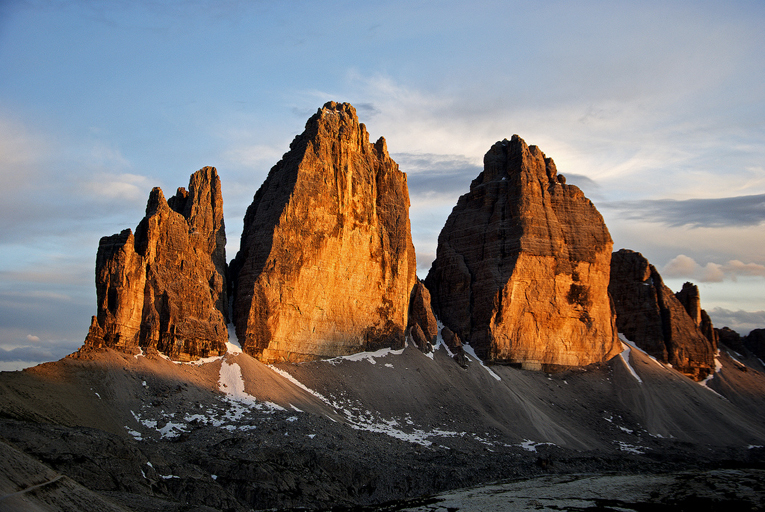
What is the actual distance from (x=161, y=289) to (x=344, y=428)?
2155cm

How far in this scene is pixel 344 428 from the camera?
5619cm

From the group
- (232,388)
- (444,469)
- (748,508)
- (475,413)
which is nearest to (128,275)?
(232,388)

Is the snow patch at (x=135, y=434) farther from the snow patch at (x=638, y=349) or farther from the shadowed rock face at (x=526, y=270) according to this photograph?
the snow patch at (x=638, y=349)

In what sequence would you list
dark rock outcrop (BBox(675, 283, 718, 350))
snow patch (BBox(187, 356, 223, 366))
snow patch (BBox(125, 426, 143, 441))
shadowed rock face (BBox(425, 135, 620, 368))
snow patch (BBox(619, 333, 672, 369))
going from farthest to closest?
dark rock outcrop (BBox(675, 283, 718, 350))
snow patch (BBox(619, 333, 672, 369))
shadowed rock face (BBox(425, 135, 620, 368))
snow patch (BBox(187, 356, 223, 366))
snow patch (BBox(125, 426, 143, 441))

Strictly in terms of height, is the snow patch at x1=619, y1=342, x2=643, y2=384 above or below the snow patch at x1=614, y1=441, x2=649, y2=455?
above

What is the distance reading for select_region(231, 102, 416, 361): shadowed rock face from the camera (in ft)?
231

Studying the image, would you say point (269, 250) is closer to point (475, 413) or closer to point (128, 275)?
point (128, 275)

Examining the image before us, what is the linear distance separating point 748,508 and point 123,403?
141ft

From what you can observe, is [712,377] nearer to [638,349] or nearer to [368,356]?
[638,349]

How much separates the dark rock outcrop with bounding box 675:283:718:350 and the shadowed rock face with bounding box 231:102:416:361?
53164 mm

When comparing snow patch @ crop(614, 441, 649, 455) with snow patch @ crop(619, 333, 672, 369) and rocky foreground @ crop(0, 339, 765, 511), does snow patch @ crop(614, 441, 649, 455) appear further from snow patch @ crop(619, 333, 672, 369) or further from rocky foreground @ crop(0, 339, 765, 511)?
snow patch @ crop(619, 333, 672, 369)

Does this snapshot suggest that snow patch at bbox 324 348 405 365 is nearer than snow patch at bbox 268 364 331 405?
No

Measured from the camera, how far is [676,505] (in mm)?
42500

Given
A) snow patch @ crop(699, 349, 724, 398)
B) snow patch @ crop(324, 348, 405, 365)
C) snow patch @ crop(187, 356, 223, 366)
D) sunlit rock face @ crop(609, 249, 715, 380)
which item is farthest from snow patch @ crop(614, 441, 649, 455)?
snow patch @ crop(187, 356, 223, 366)
